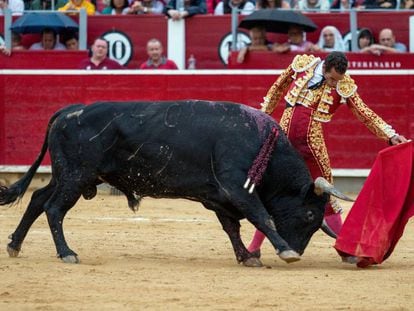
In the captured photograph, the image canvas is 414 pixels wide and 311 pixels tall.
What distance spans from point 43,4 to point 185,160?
5.80 metres

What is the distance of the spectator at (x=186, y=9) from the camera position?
459 inches

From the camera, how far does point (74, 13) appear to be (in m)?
11.7

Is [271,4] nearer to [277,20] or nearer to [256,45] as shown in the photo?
[256,45]

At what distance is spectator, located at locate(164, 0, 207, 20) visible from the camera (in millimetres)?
11648

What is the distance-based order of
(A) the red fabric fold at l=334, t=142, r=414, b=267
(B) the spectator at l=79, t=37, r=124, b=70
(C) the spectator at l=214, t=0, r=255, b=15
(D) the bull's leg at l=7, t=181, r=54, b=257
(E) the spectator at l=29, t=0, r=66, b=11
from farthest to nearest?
(E) the spectator at l=29, t=0, r=66, b=11 < (C) the spectator at l=214, t=0, r=255, b=15 < (B) the spectator at l=79, t=37, r=124, b=70 < (D) the bull's leg at l=7, t=181, r=54, b=257 < (A) the red fabric fold at l=334, t=142, r=414, b=267

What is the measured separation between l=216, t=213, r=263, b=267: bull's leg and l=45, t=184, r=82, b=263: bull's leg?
84 centimetres

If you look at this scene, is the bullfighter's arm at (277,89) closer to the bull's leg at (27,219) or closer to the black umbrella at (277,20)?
the bull's leg at (27,219)

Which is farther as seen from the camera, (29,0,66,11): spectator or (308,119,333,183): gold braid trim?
(29,0,66,11): spectator

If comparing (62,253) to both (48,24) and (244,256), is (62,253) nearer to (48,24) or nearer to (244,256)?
(244,256)

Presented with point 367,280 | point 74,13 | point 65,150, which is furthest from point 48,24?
point 367,280

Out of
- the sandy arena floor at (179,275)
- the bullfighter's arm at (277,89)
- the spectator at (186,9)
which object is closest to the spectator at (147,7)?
the spectator at (186,9)

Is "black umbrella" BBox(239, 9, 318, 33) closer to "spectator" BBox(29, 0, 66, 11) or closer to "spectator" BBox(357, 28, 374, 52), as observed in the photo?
"spectator" BBox(357, 28, 374, 52)

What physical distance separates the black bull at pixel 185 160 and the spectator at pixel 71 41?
497 centimetres

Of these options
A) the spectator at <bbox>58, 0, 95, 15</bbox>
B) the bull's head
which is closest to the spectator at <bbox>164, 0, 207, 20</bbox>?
the spectator at <bbox>58, 0, 95, 15</bbox>
